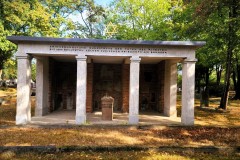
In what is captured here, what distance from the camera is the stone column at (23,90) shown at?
36.8 ft

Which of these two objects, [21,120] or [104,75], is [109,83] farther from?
[21,120]

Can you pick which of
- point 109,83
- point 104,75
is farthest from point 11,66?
point 109,83

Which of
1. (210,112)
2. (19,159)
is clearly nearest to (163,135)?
(19,159)

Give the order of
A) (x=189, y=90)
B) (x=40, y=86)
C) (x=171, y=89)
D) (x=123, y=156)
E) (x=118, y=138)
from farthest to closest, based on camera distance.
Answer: (x=171, y=89), (x=40, y=86), (x=189, y=90), (x=118, y=138), (x=123, y=156)

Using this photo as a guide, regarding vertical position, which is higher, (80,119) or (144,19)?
(144,19)

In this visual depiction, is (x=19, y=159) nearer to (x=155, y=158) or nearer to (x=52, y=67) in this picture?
(x=155, y=158)

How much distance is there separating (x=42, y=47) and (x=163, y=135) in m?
7.39

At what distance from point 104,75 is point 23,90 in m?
7.32

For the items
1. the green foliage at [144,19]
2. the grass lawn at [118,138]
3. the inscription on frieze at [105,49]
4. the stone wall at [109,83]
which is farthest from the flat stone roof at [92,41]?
the green foliage at [144,19]

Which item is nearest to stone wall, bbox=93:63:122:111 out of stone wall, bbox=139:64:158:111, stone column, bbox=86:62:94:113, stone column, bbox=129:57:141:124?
stone column, bbox=86:62:94:113

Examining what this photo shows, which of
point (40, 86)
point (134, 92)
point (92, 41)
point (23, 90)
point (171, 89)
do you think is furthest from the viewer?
point (171, 89)

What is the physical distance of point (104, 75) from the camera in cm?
1758

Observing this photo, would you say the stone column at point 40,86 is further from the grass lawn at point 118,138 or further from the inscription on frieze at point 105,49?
the inscription on frieze at point 105,49

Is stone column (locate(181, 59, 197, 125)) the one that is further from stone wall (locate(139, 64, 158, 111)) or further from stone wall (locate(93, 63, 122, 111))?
stone wall (locate(93, 63, 122, 111))
